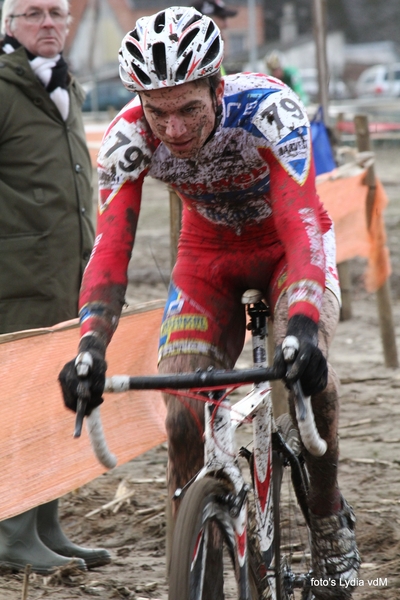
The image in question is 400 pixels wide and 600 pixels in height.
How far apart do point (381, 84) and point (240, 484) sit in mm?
35759

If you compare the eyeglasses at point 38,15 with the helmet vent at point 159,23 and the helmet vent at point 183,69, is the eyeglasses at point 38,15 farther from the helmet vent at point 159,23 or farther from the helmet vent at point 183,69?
the helmet vent at point 183,69

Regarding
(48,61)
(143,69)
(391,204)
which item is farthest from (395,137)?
(143,69)

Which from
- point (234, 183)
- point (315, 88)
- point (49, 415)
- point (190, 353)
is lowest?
point (49, 415)

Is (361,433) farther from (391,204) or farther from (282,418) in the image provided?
(391,204)

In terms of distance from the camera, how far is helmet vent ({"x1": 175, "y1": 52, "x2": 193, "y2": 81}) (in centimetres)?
309

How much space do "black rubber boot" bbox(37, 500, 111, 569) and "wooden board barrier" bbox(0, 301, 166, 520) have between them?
480 mm

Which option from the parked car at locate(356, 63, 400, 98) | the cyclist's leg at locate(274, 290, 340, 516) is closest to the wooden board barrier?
the cyclist's leg at locate(274, 290, 340, 516)

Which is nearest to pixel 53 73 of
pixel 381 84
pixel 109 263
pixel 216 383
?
pixel 109 263

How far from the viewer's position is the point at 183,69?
3.10 meters

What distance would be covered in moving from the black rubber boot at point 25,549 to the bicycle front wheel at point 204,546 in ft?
5.75

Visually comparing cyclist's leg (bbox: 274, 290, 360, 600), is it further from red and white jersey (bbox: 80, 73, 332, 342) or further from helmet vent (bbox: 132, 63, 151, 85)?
helmet vent (bbox: 132, 63, 151, 85)

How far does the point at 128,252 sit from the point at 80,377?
0.65 metres

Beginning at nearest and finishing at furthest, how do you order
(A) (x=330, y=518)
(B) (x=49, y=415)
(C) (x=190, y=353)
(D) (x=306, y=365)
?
(D) (x=306, y=365)
(C) (x=190, y=353)
(A) (x=330, y=518)
(B) (x=49, y=415)

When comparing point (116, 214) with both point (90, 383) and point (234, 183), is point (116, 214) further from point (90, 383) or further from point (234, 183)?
point (90, 383)
